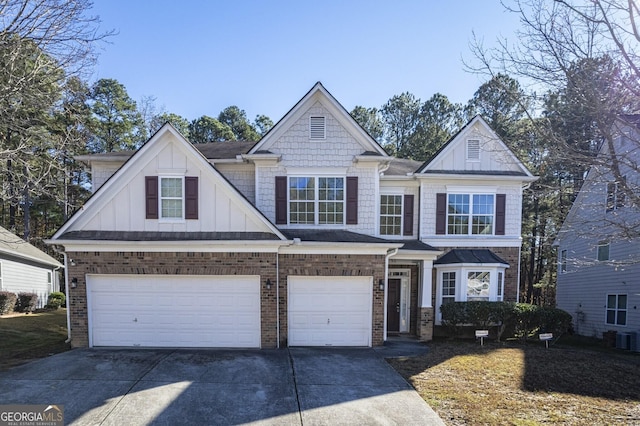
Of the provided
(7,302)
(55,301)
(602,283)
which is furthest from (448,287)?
(55,301)

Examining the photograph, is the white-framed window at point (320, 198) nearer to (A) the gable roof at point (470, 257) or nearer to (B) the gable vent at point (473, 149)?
(A) the gable roof at point (470, 257)

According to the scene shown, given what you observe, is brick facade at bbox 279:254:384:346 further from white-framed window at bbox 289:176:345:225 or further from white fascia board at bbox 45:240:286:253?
white-framed window at bbox 289:176:345:225

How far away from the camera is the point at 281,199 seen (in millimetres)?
11578

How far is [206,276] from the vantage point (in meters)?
9.77

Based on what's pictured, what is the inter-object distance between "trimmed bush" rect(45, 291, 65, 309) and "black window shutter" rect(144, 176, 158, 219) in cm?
1647

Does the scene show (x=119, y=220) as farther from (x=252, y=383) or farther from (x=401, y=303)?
(x=401, y=303)

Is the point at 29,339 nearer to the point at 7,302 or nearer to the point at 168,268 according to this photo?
the point at 168,268

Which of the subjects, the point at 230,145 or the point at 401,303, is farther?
the point at 230,145

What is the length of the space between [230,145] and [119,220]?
6185 millimetres

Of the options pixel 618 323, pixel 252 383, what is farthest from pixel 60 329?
pixel 618 323

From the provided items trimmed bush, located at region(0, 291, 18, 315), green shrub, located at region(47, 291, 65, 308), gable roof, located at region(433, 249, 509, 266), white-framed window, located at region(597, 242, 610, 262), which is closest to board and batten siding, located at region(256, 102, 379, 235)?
gable roof, located at region(433, 249, 509, 266)

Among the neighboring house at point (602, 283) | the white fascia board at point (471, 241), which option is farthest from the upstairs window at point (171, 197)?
the neighboring house at point (602, 283)

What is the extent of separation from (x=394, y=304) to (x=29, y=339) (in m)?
12.5

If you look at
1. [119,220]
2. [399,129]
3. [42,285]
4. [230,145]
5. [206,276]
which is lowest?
[42,285]
